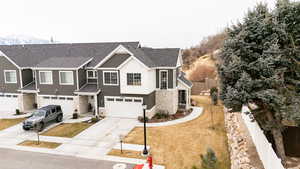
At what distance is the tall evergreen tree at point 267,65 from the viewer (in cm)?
793

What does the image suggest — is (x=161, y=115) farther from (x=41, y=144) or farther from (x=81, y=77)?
(x=41, y=144)

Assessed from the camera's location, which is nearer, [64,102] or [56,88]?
[56,88]

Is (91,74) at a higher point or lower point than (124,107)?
higher

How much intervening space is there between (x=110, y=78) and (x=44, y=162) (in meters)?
10.3

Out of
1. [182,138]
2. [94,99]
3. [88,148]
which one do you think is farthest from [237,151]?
[94,99]

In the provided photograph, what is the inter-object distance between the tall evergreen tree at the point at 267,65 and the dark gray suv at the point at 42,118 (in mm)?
15567

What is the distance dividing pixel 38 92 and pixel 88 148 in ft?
41.2

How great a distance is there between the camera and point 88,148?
1377cm

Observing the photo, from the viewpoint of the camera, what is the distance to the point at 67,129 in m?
17.7

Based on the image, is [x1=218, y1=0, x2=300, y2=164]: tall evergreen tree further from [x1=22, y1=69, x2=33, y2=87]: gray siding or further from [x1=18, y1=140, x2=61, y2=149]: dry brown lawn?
[x1=22, y1=69, x2=33, y2=87]: gray siding

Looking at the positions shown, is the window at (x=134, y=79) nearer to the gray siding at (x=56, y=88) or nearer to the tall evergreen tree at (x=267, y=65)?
the gray siding at (x=56, y=88)

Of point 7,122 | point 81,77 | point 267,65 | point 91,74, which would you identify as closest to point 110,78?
point 91,74

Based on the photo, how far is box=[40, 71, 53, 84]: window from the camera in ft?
72.0

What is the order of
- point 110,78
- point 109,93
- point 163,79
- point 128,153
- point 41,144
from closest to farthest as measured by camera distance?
point 128,153 → point 41,144 → point 110,78 → point 109,93 → point 163,79
